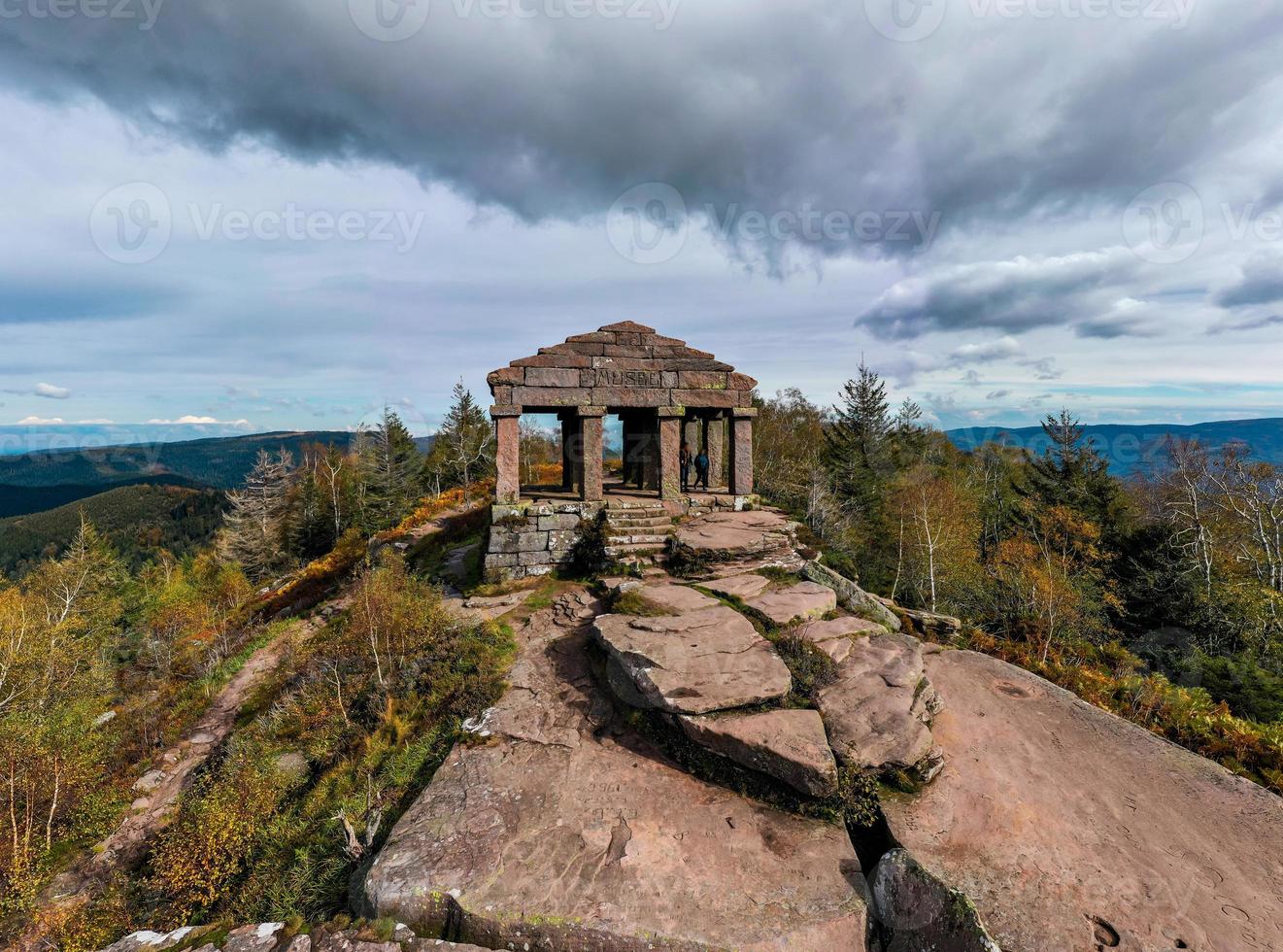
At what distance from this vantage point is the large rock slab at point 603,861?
4781 mm

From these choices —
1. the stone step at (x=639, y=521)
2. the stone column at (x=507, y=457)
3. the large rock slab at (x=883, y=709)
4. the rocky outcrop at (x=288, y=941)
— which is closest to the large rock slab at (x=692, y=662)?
the large rock slab at (x=883, y=709)

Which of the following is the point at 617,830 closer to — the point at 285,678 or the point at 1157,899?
the point at 1157,899

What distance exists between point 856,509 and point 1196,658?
14083mm

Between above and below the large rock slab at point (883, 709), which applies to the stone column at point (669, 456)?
above

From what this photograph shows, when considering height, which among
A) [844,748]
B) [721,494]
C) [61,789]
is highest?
[721,494]

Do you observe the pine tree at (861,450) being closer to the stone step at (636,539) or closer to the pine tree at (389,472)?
the stone step at (636,539)

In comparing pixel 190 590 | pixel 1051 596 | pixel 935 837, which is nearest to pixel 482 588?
pixel 935 837

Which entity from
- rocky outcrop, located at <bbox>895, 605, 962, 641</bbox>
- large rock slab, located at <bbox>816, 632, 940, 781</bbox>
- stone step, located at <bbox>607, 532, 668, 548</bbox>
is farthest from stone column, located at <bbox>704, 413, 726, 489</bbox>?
large rock slab, located at <bbox>816, 632, 940, 781</bbox>

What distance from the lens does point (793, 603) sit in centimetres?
915

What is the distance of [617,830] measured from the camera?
19.0 feet

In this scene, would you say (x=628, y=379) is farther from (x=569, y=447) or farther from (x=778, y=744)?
(x=778, y=744)

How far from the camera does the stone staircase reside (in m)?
11.3

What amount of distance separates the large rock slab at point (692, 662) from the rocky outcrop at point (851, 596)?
2.77 meters

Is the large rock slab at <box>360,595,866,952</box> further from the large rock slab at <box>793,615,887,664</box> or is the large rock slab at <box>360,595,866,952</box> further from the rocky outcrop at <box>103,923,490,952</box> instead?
the large rock slab at <box>793,615,887,664</box>
